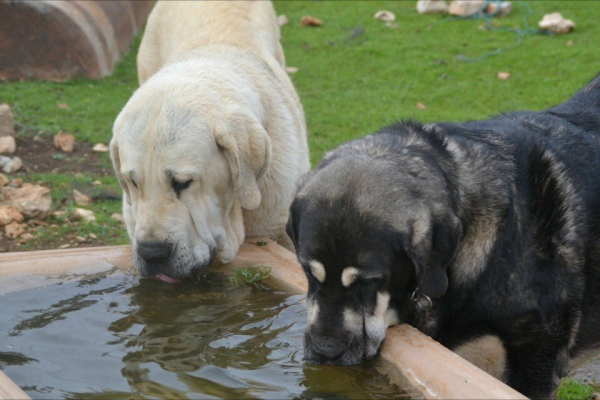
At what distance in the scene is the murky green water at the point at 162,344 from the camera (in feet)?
13.2

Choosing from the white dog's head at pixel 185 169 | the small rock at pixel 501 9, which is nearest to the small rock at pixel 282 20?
the small rock at pixel 501 9

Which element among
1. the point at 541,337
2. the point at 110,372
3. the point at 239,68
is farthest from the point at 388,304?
the point at 239,68

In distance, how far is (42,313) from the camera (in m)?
4.97

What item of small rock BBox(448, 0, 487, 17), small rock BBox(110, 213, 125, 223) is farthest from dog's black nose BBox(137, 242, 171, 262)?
small rock BBox(448, 0, 487, 17)

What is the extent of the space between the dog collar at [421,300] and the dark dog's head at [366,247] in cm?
6

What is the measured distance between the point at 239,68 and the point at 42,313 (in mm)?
2644

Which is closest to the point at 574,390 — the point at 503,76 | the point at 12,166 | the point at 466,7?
the point at 12,166

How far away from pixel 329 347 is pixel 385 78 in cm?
1000

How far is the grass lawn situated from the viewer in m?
10.9

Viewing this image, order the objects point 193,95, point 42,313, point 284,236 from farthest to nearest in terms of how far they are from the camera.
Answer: point 284,236, point 193,95, point 42,313

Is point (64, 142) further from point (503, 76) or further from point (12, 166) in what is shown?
point (503, 76)

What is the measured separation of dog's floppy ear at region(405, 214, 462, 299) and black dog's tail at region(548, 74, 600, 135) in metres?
1.59

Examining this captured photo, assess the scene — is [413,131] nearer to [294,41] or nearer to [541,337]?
[541,337]

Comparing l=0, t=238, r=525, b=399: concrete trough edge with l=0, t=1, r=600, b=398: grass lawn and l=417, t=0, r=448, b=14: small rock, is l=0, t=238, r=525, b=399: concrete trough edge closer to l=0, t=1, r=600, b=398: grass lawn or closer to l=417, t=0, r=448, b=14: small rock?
l=0, t=1, r=600, b=398: grass lawn
